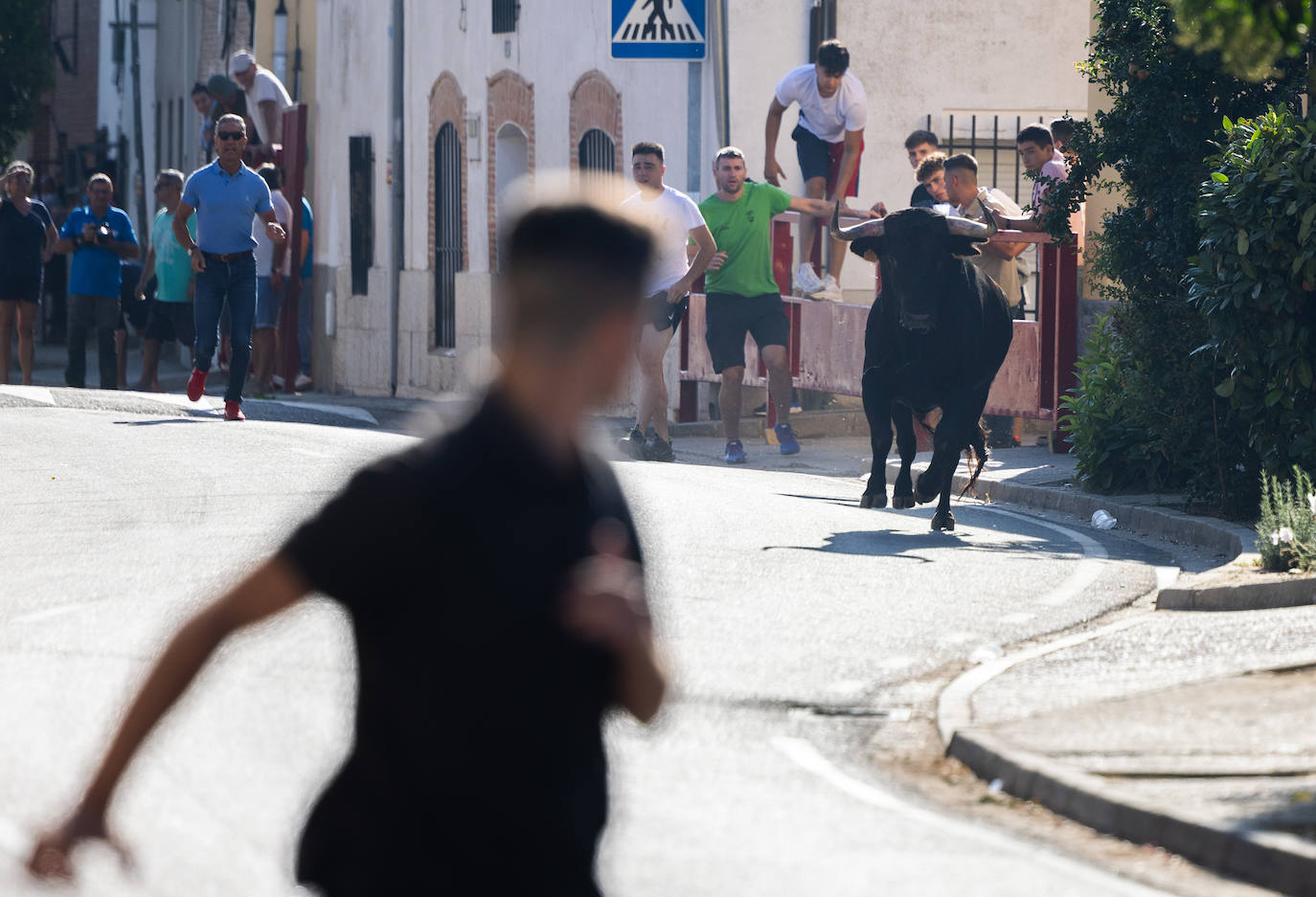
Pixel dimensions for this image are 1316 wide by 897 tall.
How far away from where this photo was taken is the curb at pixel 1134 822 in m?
5.49

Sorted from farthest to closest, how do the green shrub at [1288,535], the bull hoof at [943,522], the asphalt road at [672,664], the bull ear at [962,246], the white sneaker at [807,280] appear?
the white sneaker at [807,280]
the bull ear at [962,246]
the bull hoof at [943,522]
the green shrub at [1288,535]
the asphalt road at [672,664]

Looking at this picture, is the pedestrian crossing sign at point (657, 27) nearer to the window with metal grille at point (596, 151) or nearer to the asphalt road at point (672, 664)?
the asphalt road at point (672, 664)

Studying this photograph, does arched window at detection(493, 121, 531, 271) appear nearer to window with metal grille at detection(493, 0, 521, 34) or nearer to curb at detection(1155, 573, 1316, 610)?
window with metal grille at detection(493, 0, 521, 34)

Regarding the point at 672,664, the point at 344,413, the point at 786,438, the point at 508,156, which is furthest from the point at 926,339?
the point at 508,156

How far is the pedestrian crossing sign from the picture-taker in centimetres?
1806

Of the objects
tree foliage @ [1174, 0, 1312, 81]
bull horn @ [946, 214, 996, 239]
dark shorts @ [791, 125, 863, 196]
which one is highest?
dark shorts @ [791, 125, 863, 196]

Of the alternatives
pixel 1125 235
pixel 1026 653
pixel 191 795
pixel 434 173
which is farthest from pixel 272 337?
pixel 191 795

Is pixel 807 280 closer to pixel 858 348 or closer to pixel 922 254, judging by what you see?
pixel 858 348

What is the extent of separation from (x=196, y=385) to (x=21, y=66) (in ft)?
100

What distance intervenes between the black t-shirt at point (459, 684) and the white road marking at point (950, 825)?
2719 mm

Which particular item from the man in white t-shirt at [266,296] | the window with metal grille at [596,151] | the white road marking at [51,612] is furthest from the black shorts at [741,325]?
the white road marking at [51,612]

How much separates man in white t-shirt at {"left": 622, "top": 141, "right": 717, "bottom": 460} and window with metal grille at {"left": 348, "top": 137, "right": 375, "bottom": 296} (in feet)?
46.2

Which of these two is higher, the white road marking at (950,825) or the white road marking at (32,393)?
the white road marking at (32,393)

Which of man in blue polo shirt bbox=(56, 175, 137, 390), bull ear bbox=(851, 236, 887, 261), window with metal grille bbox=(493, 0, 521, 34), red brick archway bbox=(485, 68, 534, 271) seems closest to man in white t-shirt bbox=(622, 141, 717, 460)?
bull ear bbox=(851, 236, 887, 261)
